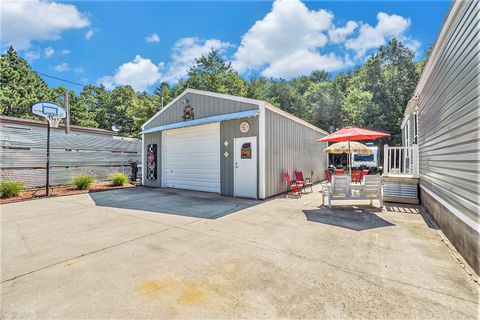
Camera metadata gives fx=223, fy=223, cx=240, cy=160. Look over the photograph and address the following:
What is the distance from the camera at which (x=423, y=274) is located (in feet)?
8.41

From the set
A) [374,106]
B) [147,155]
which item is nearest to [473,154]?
[147,155]

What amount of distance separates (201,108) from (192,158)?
2.14 metres

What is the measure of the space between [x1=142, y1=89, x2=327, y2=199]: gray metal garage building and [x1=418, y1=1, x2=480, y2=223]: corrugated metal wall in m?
4.19

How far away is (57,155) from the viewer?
10398 millimetres

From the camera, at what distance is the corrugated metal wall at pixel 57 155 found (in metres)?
8.97

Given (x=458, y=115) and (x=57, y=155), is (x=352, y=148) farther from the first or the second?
(x=57, y=155)

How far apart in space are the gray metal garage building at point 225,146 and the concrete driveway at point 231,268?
2.74 meters

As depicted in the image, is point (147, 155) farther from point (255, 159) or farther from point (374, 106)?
point (374, 106)

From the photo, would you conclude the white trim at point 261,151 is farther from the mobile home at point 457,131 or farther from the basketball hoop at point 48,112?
the basketball hoop at point 48,112

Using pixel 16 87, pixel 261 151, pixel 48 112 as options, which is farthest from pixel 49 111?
pixel 16 87

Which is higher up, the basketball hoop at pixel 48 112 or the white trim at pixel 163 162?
the basketball hoop at pixel 48 112

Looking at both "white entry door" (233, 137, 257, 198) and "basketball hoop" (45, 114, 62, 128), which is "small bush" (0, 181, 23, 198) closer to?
"basketball hoop" (45, 114, 62, 128)

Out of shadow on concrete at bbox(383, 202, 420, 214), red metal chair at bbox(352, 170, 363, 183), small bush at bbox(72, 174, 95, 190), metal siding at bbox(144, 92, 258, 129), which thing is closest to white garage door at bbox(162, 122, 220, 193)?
metal siding at bbox(144, 92, 258, 129)

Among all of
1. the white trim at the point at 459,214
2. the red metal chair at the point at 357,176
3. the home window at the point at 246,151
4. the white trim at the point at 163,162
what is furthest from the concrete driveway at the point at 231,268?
the white trim at the point at 163,162
